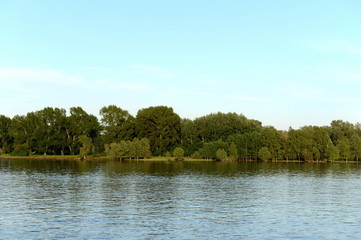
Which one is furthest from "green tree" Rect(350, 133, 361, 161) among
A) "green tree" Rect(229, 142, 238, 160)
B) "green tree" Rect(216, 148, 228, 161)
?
"green tree" Rect(216, 148, 228, 161)

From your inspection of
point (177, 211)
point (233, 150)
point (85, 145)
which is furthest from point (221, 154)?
point (177, 211)

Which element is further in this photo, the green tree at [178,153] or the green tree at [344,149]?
the green tree at [178,153]

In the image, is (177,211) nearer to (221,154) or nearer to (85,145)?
(221,154)

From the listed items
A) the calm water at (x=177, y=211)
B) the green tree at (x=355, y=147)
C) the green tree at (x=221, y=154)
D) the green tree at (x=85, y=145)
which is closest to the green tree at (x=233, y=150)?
the green tree at (x=221, y=154)

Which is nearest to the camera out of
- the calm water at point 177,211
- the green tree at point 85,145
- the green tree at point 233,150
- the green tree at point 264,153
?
the calm water at point 177,211

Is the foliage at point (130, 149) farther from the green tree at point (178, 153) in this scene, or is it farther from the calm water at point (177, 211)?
the calm water at point (177, 211)

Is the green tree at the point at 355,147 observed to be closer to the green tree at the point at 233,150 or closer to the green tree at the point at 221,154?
the green tree at the point at 233,150

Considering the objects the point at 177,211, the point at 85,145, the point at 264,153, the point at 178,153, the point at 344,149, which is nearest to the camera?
the point at 177,211

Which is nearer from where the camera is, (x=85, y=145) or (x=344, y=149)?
(x=344, y=149)

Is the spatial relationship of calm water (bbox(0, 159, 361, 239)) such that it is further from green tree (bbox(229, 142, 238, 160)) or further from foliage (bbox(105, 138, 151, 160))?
green tree (bbox(229, 142, 238, 160))

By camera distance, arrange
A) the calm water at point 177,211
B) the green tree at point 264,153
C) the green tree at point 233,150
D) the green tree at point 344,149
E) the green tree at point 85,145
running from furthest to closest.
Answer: the green tree at point 85,145 → the green tree at point 233,150 → the green tree at point 344,149 → the green tree at point 264,153 → the calm water at point 177,211

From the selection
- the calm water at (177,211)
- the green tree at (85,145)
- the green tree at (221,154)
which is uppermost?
the green tree at (85,145)

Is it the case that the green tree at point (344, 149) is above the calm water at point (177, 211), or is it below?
above

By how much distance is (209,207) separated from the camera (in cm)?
5188
